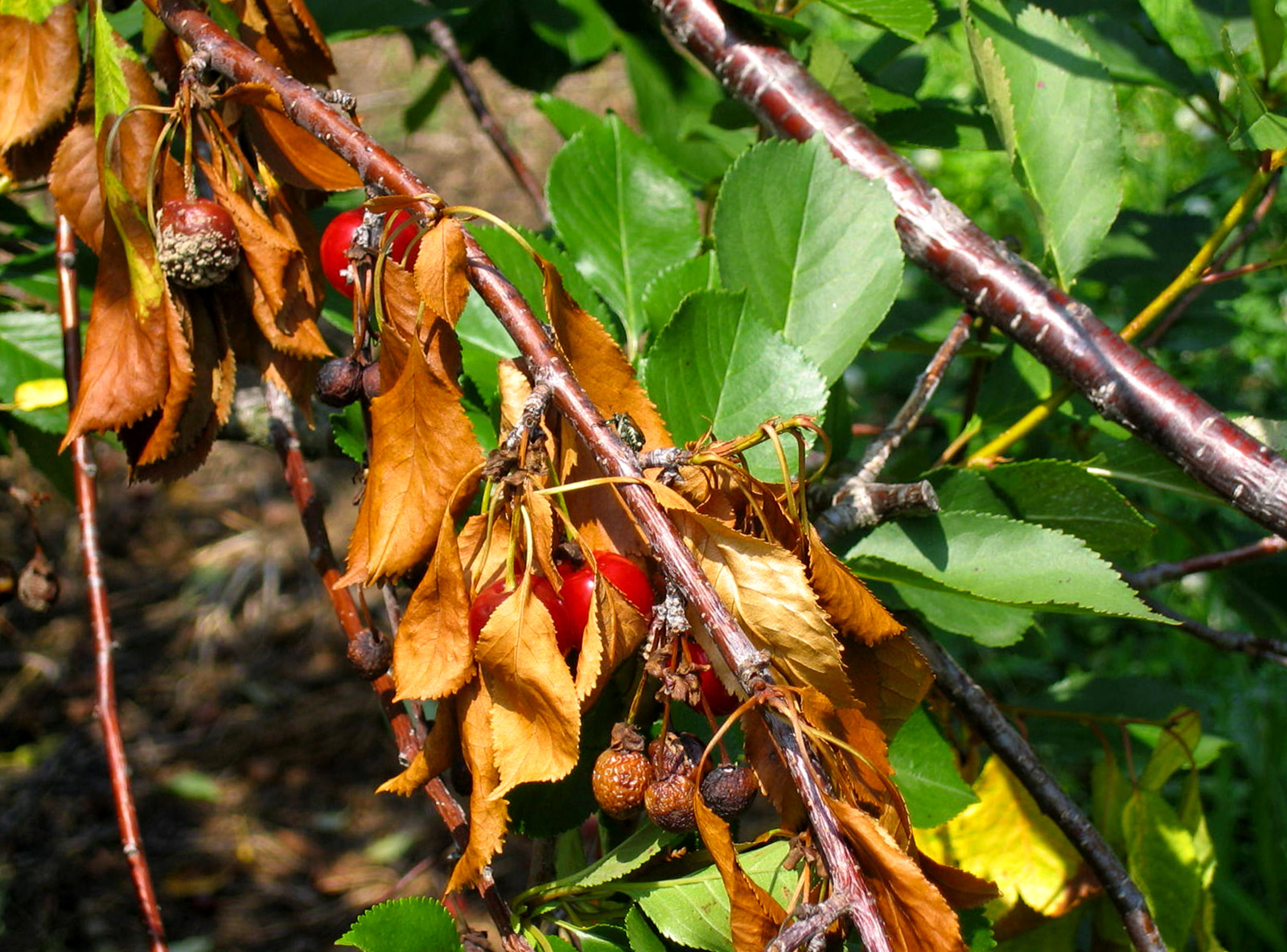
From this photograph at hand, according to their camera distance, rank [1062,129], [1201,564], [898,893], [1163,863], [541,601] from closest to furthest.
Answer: [898,893] → [541,601] → [1062,129] → [1163,863] → [1201,564]

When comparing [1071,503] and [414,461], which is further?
[1071,503]

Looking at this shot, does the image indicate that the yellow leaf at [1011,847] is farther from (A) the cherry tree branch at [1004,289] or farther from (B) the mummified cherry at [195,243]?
(B) the mummified cherry at [195,243]

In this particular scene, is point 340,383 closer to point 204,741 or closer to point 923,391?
point 923,391

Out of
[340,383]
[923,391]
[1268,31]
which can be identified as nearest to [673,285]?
[923,391]

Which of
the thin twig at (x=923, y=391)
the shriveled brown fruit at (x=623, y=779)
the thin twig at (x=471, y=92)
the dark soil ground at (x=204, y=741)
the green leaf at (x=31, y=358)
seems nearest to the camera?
the shriveled brown fruit at (x=623, y=779)

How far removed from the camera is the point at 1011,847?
4.25 feet

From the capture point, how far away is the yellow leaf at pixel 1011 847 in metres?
1.28

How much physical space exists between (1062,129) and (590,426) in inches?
28.8

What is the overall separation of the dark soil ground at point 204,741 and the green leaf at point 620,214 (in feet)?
5.62

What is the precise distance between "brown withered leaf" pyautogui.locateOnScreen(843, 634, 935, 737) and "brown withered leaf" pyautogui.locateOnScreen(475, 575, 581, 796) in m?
0.21

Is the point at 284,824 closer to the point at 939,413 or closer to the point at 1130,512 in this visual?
the point at 939,413

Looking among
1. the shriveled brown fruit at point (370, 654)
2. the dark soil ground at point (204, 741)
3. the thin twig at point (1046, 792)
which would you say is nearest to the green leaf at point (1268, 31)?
the thin twig at point (1046, 792)

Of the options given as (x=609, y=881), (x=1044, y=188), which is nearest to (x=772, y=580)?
(x=609, y=881)

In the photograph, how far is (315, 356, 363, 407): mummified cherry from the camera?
2.70 ft
